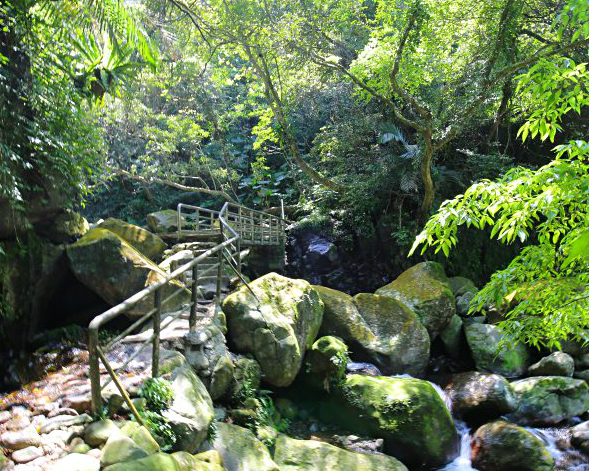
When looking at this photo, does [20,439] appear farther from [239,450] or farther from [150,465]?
[239,450]

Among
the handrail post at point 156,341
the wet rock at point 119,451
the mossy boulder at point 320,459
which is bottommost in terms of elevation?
the mossy boulder at point 320,459

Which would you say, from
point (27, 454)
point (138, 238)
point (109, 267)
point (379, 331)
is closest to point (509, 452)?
point (379, 331)

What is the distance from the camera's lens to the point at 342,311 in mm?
8109

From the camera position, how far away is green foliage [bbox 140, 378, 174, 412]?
12.3ft

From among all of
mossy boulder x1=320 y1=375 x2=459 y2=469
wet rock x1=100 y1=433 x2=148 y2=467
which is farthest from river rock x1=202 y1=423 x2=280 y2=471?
mossy boulder x1=320 y1=375 x2=459 y2=469

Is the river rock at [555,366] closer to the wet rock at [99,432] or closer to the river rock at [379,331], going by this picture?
the river rock at [379,331]

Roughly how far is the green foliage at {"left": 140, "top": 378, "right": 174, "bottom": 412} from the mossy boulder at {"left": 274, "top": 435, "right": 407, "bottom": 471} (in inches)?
65.2

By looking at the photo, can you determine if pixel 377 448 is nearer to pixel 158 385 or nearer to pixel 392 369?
pixel 392 369

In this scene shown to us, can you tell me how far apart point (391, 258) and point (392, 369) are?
6.92 meters

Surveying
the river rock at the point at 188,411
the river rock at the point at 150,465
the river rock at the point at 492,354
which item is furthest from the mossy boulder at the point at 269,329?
the river rock at the point at 492,354

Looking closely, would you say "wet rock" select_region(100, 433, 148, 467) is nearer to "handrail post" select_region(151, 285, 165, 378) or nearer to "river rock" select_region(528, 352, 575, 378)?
"handrail post" select_region(151, 285, 165, 378)

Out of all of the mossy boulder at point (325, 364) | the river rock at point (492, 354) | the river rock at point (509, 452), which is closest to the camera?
the river rock at point (509, 452)

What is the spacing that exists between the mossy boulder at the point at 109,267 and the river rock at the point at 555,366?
290 inches

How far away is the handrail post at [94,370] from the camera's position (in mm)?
3125
